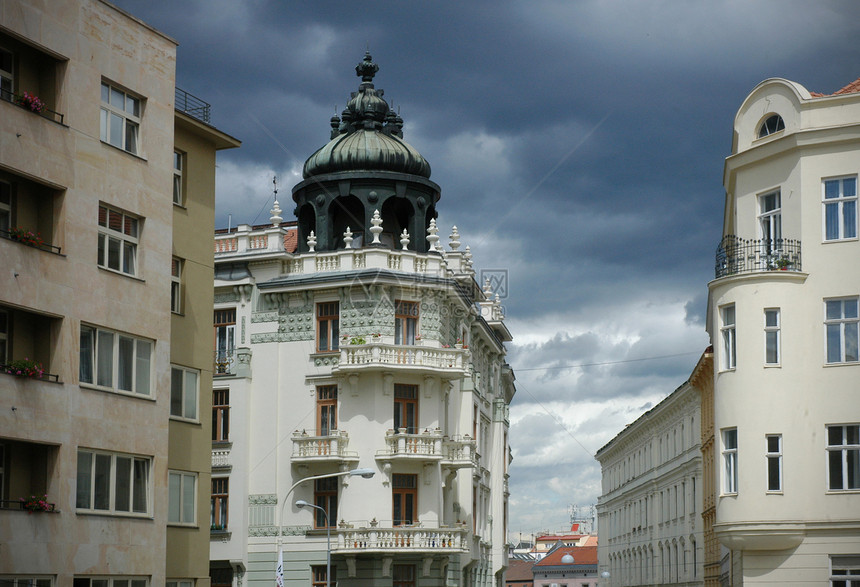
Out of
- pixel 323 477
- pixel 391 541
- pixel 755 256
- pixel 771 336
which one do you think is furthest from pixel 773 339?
pixel 391 541

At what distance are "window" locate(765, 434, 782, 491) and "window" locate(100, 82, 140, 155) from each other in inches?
721

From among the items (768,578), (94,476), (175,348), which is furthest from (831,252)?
(94,476)

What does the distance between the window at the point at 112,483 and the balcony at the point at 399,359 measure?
18.0 metres

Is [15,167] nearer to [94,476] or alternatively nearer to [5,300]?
[5,300]

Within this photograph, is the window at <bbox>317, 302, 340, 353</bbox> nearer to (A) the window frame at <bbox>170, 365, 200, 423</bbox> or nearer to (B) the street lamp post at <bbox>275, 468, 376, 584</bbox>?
(B) the street lamp post at <bbox>275, 468, 376, 584</bbox>

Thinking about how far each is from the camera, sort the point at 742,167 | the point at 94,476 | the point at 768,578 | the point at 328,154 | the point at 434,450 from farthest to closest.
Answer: the point at 328,154
the point at 434,450
the point at 742,167
the point at 768,578
the point at 94,476

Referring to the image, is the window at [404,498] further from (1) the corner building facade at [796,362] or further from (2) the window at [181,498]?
(1) the corner building facade at [796,362]

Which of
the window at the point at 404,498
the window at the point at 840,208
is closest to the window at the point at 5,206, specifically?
the window at the point at 840,208

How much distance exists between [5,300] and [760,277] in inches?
765

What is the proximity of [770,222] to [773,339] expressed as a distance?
3.62m

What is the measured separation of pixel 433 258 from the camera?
5006cm

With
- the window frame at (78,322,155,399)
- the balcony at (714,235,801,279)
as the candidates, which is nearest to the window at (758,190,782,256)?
the balcony at (714,235,801,279)

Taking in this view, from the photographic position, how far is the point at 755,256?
3444 centimetres

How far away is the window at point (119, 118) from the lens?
29688mm
